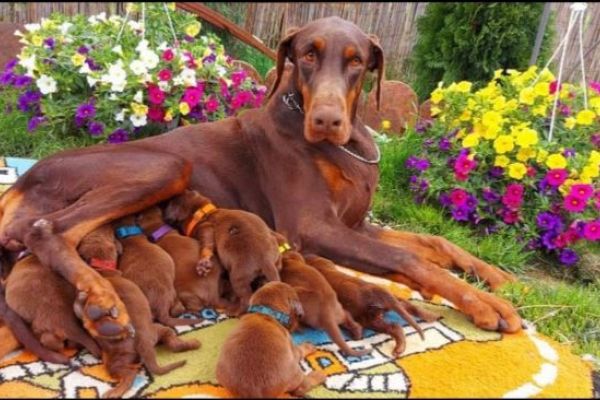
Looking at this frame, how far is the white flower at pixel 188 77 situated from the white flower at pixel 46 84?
114cm

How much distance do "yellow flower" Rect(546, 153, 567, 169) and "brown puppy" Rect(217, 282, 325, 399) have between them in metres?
2.94

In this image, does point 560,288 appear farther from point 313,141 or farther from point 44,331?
point 44,331

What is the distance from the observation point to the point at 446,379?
2691 mm

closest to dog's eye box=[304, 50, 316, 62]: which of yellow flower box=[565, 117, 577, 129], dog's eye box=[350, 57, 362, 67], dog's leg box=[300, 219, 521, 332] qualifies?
dog's eye box=[350, 57, 362, 67]

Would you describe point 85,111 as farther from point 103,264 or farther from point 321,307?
point 321,307

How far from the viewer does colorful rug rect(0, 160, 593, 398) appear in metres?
2.52

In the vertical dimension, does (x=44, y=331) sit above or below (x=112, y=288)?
below

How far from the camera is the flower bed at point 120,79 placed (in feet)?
18.2

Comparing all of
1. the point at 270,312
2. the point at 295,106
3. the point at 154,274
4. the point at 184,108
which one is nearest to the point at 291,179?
the point at 295,106

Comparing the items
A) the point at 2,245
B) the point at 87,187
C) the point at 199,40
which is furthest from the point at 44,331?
the point at 199,40

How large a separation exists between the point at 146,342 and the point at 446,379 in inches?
50.2

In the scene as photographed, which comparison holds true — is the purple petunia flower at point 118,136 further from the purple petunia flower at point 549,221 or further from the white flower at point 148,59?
the purple petunia flower at point 549,221

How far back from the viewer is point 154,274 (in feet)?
9.74

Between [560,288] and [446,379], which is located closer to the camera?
[446,379]
